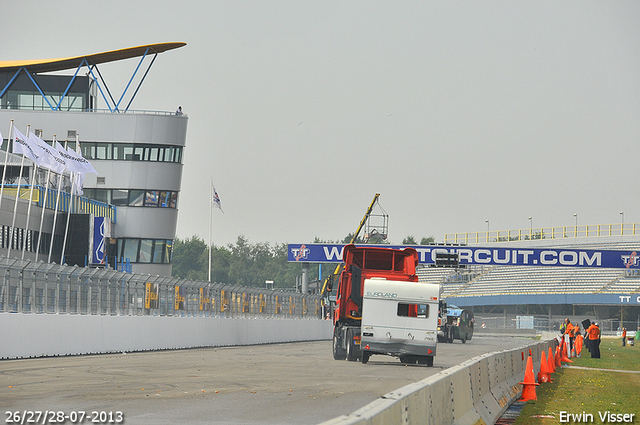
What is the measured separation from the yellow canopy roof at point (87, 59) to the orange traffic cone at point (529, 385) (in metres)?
53.9

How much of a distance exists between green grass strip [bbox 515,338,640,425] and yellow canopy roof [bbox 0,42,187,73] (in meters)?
48.1

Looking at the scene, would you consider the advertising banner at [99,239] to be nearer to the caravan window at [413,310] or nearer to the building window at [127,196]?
the building window at [127,196]

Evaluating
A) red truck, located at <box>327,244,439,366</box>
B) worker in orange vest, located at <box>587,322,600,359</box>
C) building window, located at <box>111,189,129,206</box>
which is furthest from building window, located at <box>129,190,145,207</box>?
red truck, located at <box>327,244,439,366</box>

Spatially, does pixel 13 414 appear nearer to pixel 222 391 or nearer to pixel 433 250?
pixel 222 391

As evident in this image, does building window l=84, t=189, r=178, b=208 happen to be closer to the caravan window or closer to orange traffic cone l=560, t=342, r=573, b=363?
orange traffic cone l=560, t=342, r=573, b=363

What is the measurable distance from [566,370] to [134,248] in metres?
47.7

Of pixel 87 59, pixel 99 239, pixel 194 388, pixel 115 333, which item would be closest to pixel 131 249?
pixel 99 239

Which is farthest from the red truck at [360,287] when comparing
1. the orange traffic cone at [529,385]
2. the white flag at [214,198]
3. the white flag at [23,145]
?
the white flag at [214,198]

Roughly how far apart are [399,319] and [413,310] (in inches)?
19.2

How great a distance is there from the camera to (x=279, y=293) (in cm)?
4862

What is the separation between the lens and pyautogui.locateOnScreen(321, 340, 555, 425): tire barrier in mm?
6582

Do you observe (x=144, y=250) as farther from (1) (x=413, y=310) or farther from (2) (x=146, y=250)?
(1) (x=413, y=310)

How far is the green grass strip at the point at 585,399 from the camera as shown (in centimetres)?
1336

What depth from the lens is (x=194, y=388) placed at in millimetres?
15773
